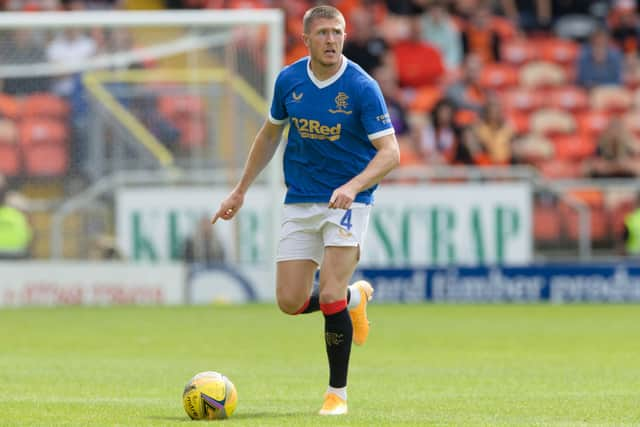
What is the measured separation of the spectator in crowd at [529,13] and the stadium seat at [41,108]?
402 inches

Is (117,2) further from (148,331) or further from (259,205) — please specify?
(148,331)

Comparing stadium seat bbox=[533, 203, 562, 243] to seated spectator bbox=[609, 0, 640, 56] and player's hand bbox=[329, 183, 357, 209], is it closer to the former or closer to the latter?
seated spectator bbox=[609, 0, 640, 56]

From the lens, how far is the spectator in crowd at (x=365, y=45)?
24969 millimetres

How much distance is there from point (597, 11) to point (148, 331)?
49.6 feet

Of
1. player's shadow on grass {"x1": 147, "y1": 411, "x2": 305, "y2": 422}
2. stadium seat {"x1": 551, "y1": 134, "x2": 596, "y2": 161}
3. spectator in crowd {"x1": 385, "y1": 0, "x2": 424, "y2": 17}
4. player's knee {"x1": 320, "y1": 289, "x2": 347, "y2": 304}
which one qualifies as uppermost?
spectator in crowd {"x1": 385, "y1": 0, "x2": 424, "y2": 17}

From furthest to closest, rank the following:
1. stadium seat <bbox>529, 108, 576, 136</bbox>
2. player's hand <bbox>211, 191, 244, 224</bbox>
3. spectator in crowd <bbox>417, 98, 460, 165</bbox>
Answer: stadium seat <bbox>529, 108, 576, 136</bbox> < spectator in crowd <bbox>417, 98, 460, 165</bbox> < player's hand <bbox>211, 191, 244, 224</bbox>

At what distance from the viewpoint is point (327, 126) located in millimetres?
8273

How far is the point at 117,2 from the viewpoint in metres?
26.8

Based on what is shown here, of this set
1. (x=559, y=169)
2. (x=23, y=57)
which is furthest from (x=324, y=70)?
(x=559, y=169)

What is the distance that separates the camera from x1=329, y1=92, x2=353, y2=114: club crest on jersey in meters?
8.23

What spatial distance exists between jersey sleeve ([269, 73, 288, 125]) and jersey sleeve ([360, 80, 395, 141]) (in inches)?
22.0

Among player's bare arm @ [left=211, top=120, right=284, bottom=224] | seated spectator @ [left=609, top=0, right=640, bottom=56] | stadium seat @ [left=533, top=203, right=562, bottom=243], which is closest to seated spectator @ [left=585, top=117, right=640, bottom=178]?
stadium seat @ [left=533, top=203, right=562, bottom=243]

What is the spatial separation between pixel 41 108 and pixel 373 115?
1328 cm

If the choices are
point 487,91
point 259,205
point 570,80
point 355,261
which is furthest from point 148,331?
point 570,80
